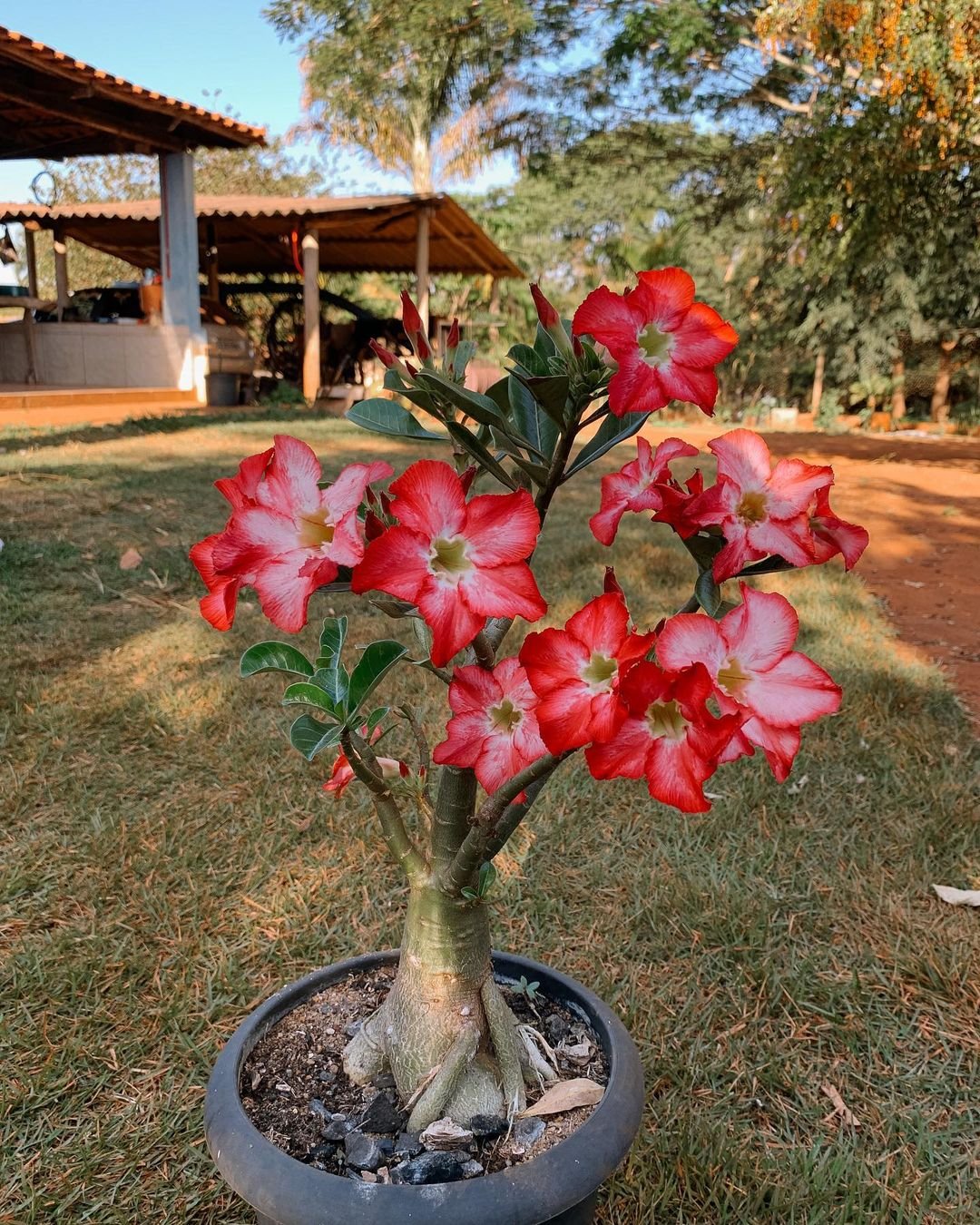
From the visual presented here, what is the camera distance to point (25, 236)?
1200 cm

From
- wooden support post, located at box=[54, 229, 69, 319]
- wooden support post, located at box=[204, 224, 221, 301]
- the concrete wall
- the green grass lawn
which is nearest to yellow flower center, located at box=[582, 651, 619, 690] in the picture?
the green grass lawn

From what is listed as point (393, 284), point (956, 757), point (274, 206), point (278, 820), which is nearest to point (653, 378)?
point (278, 820)

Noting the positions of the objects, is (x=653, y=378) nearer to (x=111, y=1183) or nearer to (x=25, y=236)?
(x=111, y=1183)

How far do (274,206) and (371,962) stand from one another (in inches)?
414

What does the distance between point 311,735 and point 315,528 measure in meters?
0.19

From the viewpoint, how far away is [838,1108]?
1459mm

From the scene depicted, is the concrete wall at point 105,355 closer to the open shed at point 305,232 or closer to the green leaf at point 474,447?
the open shed at point 305,232

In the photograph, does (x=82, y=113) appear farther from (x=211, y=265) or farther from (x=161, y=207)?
(x=211, y=265)

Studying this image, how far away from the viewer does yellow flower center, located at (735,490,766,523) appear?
2.43ft

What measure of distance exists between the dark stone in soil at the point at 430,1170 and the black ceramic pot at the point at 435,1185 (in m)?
0.06

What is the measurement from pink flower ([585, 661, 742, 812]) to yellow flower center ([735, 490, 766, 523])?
160 mm

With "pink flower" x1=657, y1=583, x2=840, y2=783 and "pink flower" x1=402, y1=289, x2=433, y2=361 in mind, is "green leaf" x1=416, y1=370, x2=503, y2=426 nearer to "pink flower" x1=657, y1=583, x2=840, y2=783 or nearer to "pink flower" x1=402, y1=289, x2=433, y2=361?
"pink flower" x1=402, y1=289, x2=433, y2=361

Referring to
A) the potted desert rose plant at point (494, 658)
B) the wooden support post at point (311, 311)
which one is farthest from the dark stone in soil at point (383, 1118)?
the wooden support post at point (311, 311)

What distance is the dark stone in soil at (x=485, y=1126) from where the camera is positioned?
100 cm
